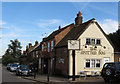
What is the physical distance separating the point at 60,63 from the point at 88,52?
4.17 m

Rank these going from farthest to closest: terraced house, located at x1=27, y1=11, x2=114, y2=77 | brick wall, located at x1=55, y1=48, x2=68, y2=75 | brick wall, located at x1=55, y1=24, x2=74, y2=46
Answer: brick wall, located at x1=55, y1=24, x2=74, y2=46 < brick wall, located at x1=55, y1=48, x2=68, y2=75 < terraced house, located at x1=27, y1=11, x2=114, y2=77

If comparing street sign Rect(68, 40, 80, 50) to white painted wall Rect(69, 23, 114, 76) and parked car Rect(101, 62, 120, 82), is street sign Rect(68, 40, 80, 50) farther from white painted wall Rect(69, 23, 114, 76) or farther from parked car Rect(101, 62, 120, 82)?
parked car Rect(101, 62, 120, 82)

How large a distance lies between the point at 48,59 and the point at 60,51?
492 centimetres

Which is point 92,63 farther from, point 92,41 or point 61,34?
point 61,34

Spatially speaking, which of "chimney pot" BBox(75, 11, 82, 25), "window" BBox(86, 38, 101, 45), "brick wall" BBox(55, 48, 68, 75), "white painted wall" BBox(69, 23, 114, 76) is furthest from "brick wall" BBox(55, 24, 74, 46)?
"window" BBox(86, 38, 101, 45)

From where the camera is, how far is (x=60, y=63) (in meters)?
23.3

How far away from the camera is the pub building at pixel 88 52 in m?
21.0

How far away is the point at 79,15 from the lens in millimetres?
25391

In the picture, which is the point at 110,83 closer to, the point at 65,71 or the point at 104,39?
the point at 65,71

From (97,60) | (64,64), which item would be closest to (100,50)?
(97,60)

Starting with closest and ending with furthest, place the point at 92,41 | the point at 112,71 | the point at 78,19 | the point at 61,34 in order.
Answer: the point at 112,71
the point at 92,41
the point at 61,34
the point at 78,19

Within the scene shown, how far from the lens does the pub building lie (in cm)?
2103

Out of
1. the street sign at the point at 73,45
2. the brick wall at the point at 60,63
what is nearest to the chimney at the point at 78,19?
the brick wall at the point at 60,63

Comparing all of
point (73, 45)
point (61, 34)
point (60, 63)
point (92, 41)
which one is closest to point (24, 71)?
point (60, 63)
